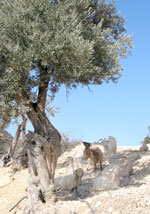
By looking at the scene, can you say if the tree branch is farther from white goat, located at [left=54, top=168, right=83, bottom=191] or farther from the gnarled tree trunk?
white goat, located at [left=54, top=168, right=83, bottom=191]

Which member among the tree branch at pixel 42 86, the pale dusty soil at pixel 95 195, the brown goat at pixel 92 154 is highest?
the tree branch at pixel 42 86

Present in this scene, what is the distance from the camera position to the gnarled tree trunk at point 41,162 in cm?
970

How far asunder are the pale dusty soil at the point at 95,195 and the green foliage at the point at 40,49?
4230 mm

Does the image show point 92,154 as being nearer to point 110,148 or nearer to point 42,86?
point 110,148

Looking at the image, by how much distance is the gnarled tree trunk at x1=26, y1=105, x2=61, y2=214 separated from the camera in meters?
9.70

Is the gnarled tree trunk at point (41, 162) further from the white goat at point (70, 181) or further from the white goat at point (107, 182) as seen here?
the white goat at point (107, 182)

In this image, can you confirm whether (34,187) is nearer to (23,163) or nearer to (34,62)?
(34,62)

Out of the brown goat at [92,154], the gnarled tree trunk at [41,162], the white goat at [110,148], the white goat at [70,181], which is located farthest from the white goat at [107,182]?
the white goat at [110,148]

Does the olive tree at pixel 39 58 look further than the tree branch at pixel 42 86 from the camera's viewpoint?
No

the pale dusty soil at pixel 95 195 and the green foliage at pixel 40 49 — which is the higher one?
the green foliage at pixel 40 49

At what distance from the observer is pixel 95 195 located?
33.7 feet

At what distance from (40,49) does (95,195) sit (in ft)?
20.8

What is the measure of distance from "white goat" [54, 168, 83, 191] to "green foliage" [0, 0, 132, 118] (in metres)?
3.99

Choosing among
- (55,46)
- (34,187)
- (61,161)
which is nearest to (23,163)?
(61,161)
